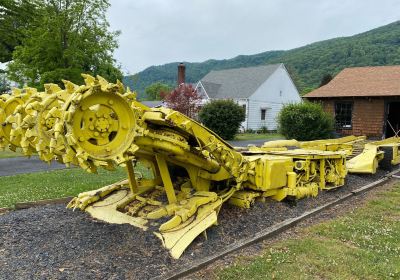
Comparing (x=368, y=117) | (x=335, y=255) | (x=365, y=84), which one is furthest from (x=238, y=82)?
(x=335, y=255)

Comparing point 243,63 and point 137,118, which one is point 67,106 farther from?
point 243,63

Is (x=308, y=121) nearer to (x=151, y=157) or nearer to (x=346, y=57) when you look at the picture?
(x=151, y=157)

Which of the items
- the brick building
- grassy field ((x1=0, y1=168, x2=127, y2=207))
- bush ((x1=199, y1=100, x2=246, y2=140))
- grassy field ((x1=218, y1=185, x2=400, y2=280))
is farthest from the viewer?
bush ((x1=199, y1=100, x2=246, y2=140))

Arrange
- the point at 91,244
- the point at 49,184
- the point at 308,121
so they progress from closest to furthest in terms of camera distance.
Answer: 1. the point at 91,244
2. the point at 49,184
3. the point at 308,121

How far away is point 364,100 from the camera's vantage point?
2053 cm

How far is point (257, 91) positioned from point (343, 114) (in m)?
15.7

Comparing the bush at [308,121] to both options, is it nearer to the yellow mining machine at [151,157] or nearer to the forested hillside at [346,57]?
the yellow mining machine at [151,157]

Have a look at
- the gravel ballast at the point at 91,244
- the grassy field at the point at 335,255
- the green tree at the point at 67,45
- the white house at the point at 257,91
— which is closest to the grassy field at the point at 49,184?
the gravel ballast at the point at 91,244

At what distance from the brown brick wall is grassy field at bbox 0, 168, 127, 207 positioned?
13673mm

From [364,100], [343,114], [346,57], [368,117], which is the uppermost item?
[346,57]

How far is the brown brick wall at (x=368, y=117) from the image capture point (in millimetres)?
20000

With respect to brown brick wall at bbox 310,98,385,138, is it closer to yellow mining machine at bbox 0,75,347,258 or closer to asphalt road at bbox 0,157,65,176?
yellow mining machine at bbox 0,75,347,258

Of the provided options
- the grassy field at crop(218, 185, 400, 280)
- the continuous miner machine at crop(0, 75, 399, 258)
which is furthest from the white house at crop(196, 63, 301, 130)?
the grassy field at crop(218, 185, 400, 280)

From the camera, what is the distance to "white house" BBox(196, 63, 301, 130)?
3669cm
